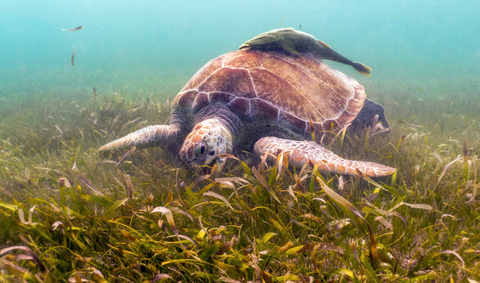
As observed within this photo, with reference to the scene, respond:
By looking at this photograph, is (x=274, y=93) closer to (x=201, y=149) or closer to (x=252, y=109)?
(x=252, y=109)

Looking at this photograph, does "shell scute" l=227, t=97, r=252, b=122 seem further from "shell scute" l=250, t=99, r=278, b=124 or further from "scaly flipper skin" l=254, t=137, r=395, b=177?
"scaly flipper skin" l=254, t=137, r=395, b=177

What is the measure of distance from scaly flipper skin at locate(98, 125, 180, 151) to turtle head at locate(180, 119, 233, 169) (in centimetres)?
56

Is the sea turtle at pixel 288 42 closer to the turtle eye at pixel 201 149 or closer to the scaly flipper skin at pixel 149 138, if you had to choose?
the scaly flipper skin at pixel 149 138

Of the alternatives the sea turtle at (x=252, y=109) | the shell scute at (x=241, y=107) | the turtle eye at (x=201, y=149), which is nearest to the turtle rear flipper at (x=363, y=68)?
the sea turtle at (x=252, y=109)

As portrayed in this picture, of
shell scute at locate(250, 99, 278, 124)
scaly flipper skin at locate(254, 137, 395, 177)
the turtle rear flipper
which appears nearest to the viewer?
scaly flipper skin at locate(254, 137, 395, 177)

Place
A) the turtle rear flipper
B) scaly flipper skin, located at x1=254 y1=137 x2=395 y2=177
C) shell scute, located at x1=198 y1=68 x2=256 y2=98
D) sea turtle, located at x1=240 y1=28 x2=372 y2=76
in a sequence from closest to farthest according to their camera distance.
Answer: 1. scaly flipper skin, located at x1=254 y1=137 x2=395 y2=177
2. shell scute, located at x1=198 y1=68 x2=256 y2=98
3. sea turtle, located at x1=240 y1=28 x2=372 y2=76
4. the turtle rear flipper

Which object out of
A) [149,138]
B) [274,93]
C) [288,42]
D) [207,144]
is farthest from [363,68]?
[149,138]

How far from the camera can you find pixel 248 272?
1039 mm

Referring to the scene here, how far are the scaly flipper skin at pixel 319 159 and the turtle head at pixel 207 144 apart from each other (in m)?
0.33

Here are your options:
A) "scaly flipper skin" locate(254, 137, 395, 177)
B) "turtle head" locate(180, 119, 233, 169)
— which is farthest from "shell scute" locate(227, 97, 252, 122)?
"scaly flipper skin" locate(254, 137, 395, 177)

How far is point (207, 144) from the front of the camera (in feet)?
7.06

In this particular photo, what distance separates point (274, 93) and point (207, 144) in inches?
37.6

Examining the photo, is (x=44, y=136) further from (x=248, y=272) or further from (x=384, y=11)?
(x=384, y=11)

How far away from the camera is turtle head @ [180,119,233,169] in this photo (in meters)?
2.05
